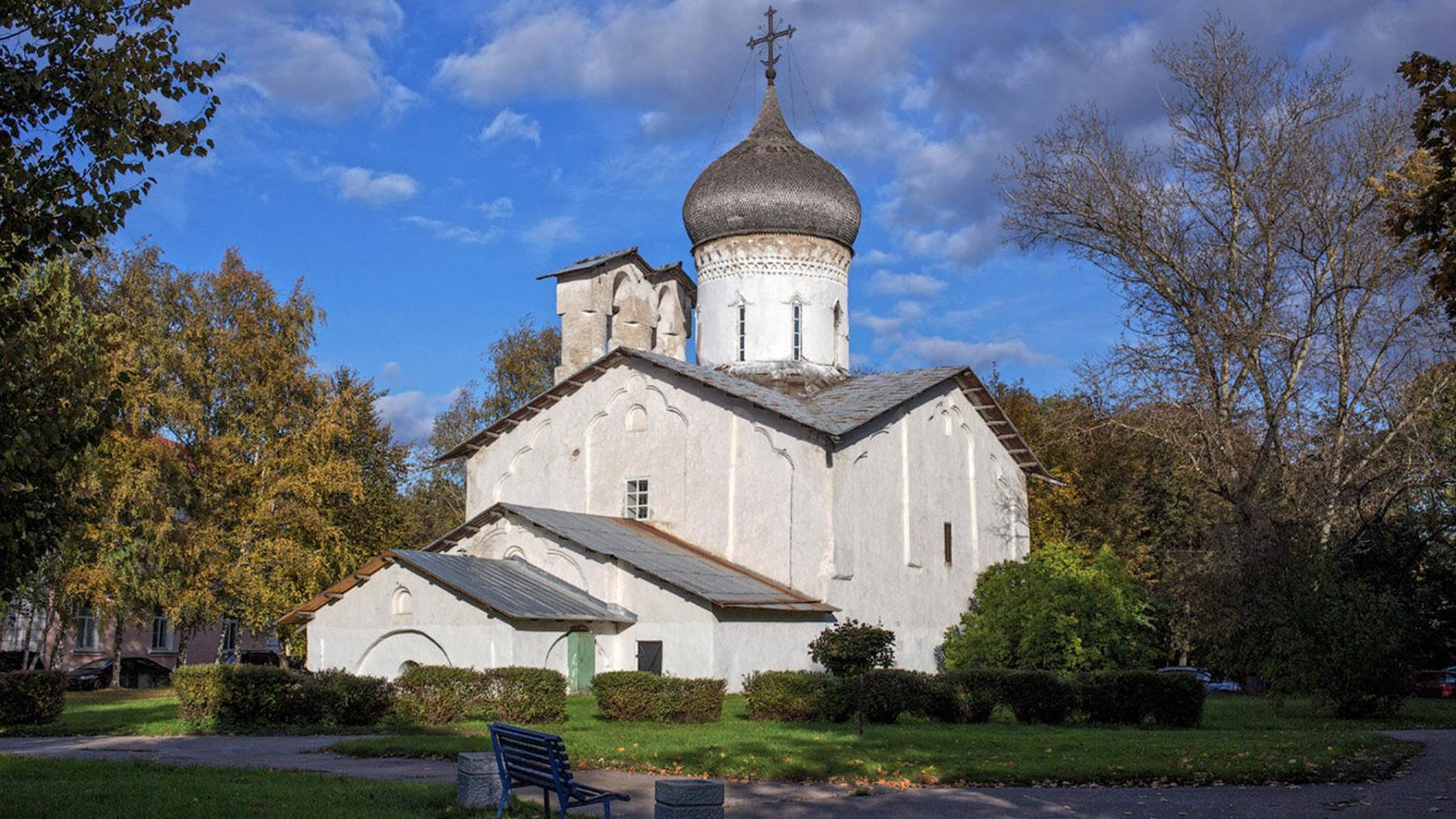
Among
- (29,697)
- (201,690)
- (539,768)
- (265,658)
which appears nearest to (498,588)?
(201,690)

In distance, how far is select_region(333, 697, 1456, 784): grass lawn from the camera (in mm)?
12883

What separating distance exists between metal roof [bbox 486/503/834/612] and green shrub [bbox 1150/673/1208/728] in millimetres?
8162

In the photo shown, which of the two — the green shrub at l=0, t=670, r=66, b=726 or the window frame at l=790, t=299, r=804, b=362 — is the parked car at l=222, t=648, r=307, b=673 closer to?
the window frame at l=790, t=299, r=804, b=362

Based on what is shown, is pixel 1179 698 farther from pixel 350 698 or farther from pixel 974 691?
pixel 350 698

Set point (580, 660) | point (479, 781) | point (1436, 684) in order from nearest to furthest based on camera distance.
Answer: point (479, 781) → point (580, 660) → point (1436, 684)

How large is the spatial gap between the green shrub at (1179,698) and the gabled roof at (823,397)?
9276 mm

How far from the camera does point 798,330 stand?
114 ft

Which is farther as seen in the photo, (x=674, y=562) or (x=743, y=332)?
(x=743, y=332)

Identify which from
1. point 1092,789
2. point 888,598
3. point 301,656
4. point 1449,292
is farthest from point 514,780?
point 301,656

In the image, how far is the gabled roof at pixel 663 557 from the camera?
991 inches

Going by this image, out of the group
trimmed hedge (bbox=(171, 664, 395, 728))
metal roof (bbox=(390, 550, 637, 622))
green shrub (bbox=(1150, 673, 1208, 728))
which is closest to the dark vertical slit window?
metal roof (bbox=(390, 550, 637, 622))

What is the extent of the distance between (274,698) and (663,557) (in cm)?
1036

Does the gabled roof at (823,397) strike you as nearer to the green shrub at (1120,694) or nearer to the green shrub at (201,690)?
the green shrub at (1120,694)

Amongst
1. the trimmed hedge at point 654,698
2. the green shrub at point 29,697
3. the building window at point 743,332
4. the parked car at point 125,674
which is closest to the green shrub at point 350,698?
the trimmed hedge at point 654,698
